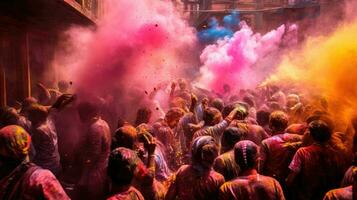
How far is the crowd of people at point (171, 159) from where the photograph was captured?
3303mm

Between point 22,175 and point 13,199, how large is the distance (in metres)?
0.20

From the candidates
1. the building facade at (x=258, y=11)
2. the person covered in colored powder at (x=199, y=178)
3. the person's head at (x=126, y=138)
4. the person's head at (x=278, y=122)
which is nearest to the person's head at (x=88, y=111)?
the person's head at (x=126, y=138)

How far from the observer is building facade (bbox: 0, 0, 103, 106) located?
797 centimetres

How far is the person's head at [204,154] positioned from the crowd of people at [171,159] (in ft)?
0.04

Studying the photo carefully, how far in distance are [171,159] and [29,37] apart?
7155 mm

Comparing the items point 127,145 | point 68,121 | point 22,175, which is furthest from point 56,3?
point 22,175

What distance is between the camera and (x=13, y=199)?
320 cm

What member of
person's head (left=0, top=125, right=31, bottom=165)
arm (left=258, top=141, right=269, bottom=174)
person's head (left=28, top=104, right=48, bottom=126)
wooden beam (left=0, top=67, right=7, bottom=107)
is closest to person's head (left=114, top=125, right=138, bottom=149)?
person's head (left=0, top=125, right=31, bottom=165)

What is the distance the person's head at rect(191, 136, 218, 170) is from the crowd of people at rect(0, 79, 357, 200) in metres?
0.01

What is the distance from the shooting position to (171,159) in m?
6.62

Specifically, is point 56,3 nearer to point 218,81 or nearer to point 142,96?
point 142,96

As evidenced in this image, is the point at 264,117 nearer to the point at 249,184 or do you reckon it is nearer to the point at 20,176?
the point at 249,184

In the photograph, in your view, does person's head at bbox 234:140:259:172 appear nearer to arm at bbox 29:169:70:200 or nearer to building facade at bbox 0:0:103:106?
arm at bbox 29:169:70:200

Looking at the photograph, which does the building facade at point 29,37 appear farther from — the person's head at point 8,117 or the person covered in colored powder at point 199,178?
the person covered in colored powder at point 199,178
